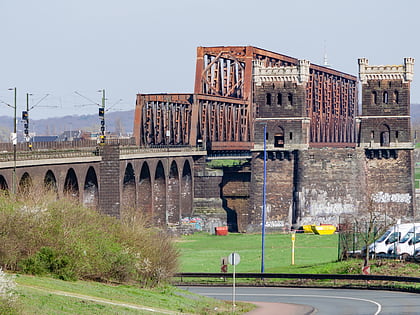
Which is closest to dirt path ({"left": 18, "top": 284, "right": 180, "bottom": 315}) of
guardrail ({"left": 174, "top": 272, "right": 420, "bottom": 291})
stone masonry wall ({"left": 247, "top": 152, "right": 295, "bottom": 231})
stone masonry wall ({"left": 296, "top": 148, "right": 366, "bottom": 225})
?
guardrail ({"left": 174, "top": 272, "right": 420, "bottom": 291})

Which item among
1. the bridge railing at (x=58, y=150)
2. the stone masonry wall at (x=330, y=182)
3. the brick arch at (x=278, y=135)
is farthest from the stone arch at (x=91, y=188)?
the brick arch at (x=278, y=135)

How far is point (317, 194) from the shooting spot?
12975 centimetres

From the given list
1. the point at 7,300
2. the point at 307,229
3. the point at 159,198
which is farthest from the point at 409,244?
the point at 159,198

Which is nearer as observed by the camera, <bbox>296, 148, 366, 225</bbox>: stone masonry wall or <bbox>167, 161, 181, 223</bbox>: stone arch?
<bbox>296, 148, 366, 225</bbox>: stone masonry wall

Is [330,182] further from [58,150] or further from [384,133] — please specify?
[58,150]

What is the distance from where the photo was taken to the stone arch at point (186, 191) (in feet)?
461

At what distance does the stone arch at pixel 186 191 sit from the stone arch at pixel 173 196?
2057mm

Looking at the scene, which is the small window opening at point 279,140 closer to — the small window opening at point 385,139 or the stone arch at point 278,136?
the stone arch at point 278,136

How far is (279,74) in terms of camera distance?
440ft

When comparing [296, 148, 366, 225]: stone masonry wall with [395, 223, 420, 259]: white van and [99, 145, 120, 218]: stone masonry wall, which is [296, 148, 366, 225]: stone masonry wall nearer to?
[99, 145, 120, 218]: stone masonry wall

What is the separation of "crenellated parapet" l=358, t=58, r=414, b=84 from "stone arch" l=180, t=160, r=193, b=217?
88.3 feet

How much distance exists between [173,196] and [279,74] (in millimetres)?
20725

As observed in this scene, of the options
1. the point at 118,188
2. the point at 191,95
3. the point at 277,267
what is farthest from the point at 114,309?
the point at 191,95

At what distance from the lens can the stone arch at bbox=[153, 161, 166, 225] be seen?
133250mm
